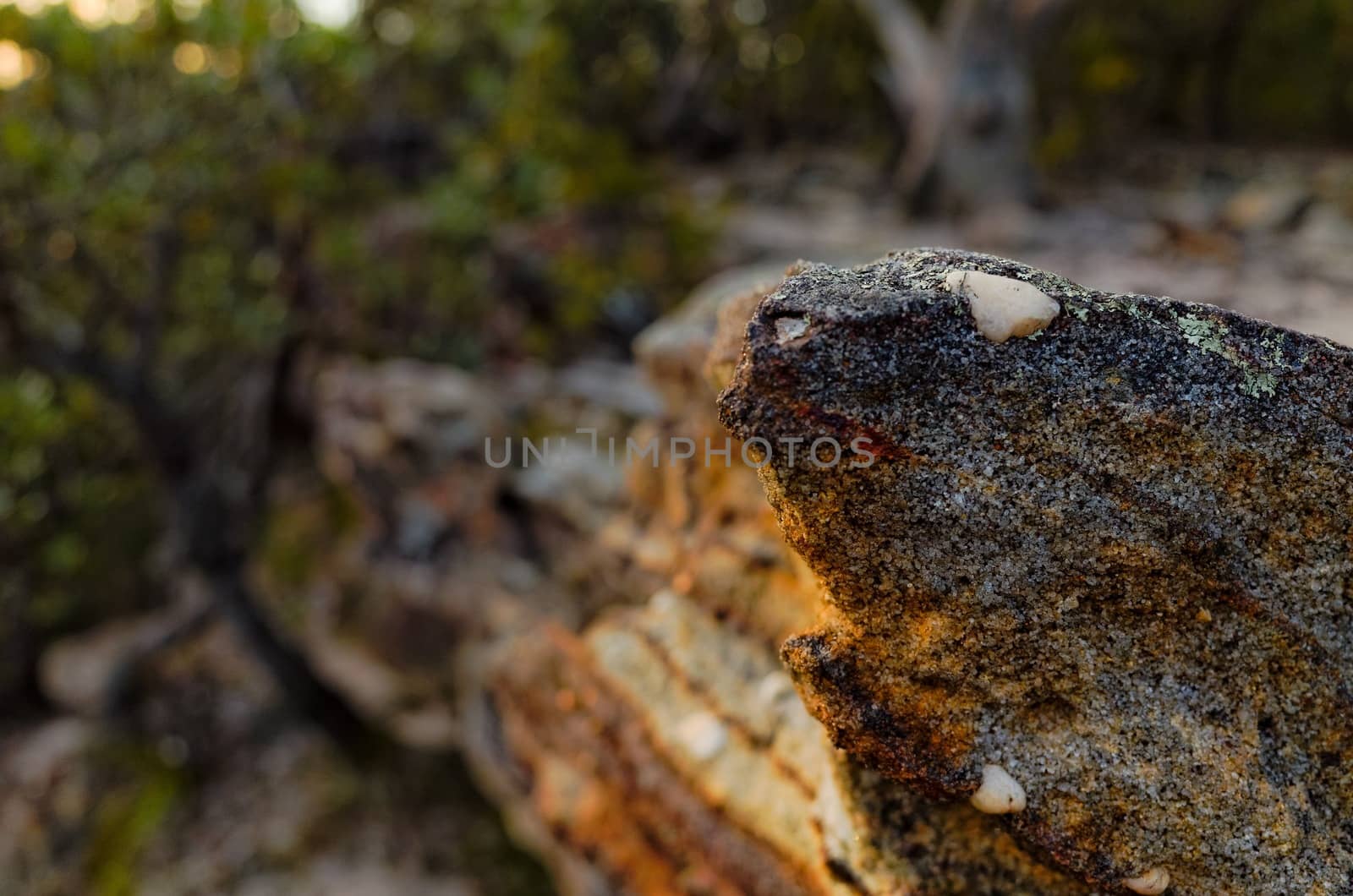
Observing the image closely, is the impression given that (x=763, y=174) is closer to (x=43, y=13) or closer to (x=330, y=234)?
(x=330, y=234)

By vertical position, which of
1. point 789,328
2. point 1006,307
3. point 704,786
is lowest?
point 704,786

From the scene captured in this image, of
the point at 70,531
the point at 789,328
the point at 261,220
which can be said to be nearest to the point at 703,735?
the point at 789,328

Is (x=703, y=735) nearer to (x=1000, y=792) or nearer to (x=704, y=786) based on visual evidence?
(x=704, y=786)

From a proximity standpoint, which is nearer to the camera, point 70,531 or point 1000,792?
point 1000,792

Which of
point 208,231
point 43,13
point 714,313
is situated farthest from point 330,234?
point 714,313

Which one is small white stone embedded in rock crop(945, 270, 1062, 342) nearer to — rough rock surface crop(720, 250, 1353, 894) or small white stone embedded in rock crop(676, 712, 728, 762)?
rough rock surface crop(720, 250, 1353, 894)

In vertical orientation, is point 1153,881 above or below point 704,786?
above
